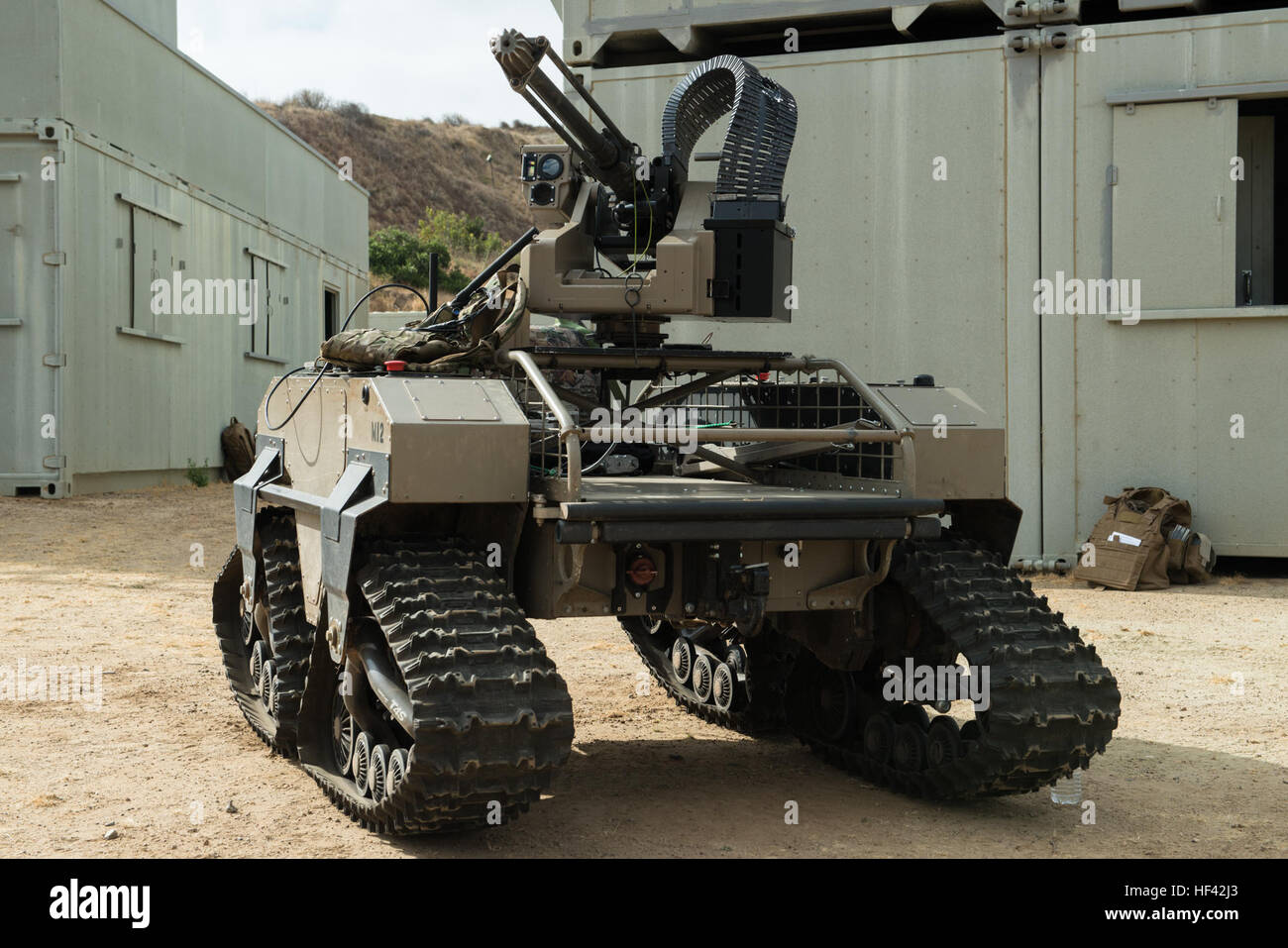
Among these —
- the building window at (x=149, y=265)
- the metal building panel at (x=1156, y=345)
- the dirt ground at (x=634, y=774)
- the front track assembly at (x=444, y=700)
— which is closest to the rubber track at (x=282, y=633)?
the dirt ground at (x=634, y=774)

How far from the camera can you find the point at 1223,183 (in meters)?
11.7

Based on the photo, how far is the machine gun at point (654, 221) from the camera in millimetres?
6094

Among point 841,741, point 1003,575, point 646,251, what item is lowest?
point 841,741

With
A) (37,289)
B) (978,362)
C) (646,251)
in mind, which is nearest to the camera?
(646,251)

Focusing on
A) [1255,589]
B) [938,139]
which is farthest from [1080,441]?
[938,139]

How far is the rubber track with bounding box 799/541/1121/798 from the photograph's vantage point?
5.11 meters

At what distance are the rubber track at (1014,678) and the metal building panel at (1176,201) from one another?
707 centimetres

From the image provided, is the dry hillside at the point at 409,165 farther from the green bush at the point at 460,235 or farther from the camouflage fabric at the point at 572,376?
the camouflage fabric at the point at 572,376

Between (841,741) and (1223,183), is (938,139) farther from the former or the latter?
(841,741)

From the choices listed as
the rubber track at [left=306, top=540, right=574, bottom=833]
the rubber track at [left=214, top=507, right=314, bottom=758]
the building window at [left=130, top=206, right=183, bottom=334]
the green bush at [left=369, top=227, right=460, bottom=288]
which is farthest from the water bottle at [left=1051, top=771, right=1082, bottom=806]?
the green bush at [left=369, top=227, right=460, bottom=288]

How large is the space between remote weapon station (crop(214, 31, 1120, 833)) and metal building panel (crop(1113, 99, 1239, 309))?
592 centimetres

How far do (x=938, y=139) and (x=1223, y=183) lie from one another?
235cm
